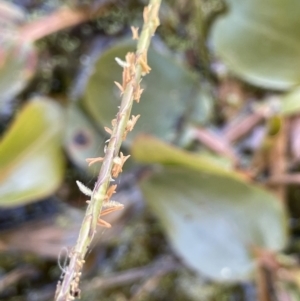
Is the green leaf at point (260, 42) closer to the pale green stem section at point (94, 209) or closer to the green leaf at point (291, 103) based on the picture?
the green leaf at point (291, 103)

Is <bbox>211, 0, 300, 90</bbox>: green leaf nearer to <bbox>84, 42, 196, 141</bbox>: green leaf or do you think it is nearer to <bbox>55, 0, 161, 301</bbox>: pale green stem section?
<bbox>84, 42, 196, 141</bbox>: green leaf

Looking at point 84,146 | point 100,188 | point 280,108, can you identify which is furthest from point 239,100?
point 100,188

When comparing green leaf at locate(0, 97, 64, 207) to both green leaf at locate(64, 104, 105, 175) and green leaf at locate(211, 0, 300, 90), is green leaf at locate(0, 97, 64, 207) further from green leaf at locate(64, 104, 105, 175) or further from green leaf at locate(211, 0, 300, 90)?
green leaf at locate(211, 0, 300, 90)

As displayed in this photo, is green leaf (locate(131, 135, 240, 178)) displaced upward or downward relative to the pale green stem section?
downward

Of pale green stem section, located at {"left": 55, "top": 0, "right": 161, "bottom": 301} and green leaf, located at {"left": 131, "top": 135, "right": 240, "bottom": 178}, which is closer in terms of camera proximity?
pale green stem section, located at {"left": 55, "top": 0, "right": 161, "bottom": 301}

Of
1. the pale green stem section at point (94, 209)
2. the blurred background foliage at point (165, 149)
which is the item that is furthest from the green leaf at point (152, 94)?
the pale green stem section at point (94, 209)

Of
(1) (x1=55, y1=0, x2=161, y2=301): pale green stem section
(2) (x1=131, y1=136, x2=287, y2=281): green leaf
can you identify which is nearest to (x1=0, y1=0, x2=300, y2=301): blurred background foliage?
(2) (x1=131, y1=136, x2=287, y2=281): green leaf

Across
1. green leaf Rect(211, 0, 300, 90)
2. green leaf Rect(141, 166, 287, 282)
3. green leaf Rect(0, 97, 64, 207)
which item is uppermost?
green leaf Rect(211, 0, 300, 90)
